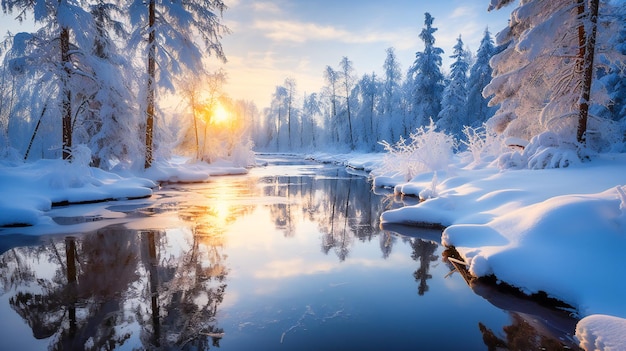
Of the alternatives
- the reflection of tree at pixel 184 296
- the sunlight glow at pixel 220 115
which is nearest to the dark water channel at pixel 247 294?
the reflection of tree at pixel 184 296

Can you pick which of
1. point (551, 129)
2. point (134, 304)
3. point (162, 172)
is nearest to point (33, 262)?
point (134, 304)

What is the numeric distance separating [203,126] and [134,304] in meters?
22.7

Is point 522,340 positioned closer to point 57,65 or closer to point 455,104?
point 57,65

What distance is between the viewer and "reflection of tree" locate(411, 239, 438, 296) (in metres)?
4.86

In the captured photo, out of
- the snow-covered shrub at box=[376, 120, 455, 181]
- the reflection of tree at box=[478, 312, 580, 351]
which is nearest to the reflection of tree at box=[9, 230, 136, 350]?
the reflection of tree at box=[478, 312, 580, 351]

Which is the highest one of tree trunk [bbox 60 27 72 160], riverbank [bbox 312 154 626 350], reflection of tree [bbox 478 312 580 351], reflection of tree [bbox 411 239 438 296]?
tree trunk [bbox 60 27 72 160]

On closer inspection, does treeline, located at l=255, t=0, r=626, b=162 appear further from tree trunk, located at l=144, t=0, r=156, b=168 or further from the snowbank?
tree trunk, located at l=144, t=0, r=156, b=168

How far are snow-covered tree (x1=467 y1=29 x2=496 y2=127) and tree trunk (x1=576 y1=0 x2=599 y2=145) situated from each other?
23996 millimetres

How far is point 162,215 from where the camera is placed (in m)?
8.98

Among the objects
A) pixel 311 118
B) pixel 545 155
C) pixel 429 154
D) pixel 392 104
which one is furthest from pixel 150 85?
pixel 311 118

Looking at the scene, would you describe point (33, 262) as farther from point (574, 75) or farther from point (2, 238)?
point (574, 75)

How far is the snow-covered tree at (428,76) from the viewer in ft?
115

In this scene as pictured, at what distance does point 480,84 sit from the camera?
34.2 m

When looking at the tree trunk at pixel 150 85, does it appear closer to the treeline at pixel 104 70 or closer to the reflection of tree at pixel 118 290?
the treeline at pixel 104 70
